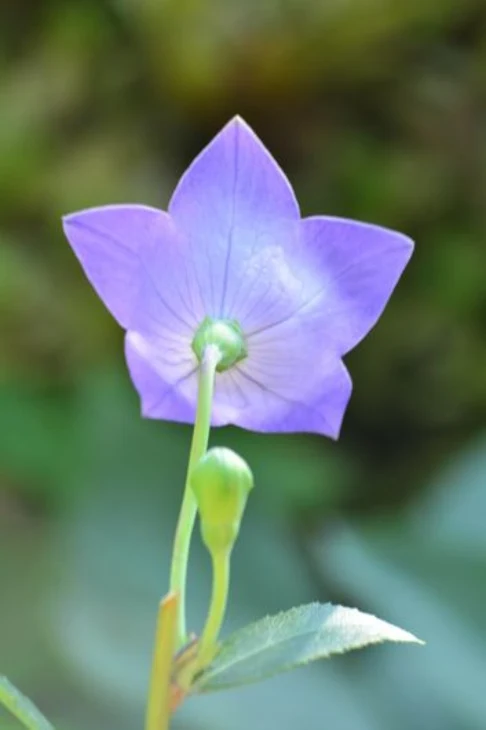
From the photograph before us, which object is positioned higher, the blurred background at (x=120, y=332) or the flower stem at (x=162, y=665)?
the flower stem at (x=162, y=665)

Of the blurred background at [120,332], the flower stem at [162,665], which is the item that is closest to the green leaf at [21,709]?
the flower stem at [162,665]

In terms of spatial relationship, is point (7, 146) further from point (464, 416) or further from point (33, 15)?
point (464, 416)

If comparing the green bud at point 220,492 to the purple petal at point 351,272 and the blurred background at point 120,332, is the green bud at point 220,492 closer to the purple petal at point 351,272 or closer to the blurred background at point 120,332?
the purple petal at point 351,272

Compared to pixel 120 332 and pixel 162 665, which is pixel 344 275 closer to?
pixel 162 665

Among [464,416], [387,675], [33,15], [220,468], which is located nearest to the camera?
[220,468]

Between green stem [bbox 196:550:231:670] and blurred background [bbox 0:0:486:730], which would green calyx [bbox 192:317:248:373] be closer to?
green stem [bbox 196:550:231:670]

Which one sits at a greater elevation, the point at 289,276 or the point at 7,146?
the point at 289,276

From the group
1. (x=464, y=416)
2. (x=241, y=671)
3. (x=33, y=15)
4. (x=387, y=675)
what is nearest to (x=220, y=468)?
(x=241, y=671)
